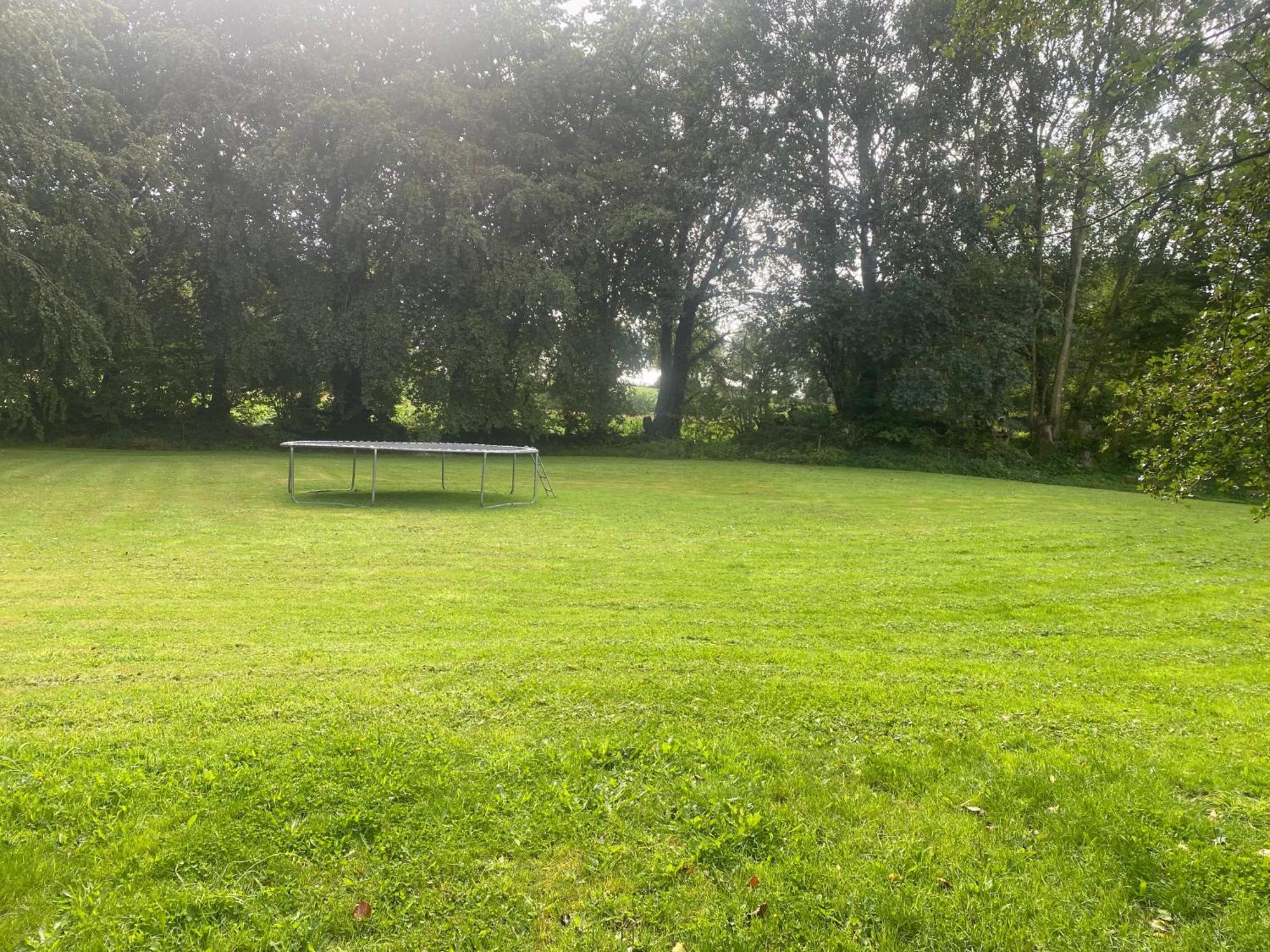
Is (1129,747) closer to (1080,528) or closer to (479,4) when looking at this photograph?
(1080,528)

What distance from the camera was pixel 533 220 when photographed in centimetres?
2281

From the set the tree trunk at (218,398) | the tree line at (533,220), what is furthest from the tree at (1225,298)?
the tree trunk at (218,398)

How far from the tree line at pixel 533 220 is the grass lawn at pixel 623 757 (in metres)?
14.8

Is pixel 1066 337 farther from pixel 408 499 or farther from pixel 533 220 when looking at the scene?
pixel 408 499

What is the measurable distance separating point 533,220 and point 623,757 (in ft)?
71.9

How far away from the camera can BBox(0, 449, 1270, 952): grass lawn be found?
87.4 inches

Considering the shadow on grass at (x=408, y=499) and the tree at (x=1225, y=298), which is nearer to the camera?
the tree at (x=1225, y=298)

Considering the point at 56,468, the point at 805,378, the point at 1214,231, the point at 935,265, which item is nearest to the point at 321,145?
the point at 56,468

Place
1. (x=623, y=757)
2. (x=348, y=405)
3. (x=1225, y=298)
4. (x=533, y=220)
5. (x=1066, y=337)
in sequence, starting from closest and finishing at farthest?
(x=623, y=757) → (x=1225, y=298) → (x=1066, y=337) → (x=533, y=220) → (x=348, y=405)

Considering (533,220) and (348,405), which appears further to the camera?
(348,405)

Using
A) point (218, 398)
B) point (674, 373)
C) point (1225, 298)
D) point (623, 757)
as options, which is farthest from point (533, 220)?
point (623, 757)

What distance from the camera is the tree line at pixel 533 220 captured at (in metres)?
18.4

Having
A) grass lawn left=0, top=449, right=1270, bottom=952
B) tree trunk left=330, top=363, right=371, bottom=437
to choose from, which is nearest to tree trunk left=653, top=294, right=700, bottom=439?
tree trunk left=330, top=363, right=371, bottom=437

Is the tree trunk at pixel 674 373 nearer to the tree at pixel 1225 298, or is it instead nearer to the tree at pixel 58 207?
the tree at pixel 58 207
